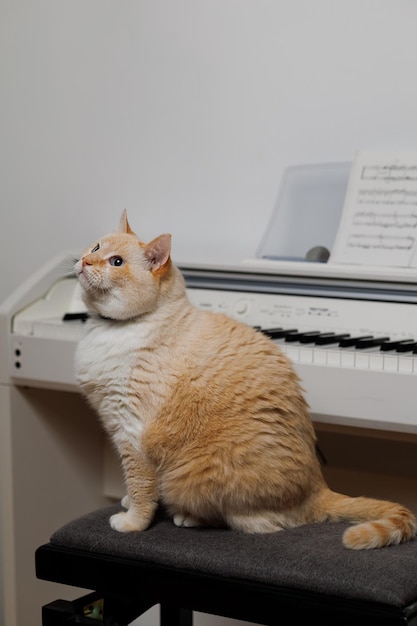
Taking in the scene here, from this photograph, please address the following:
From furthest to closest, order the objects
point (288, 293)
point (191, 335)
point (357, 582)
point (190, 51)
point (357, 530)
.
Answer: point (190, 51) < point (288, 293) < point (191, 335) < point (357, 530) < point (357, 582)

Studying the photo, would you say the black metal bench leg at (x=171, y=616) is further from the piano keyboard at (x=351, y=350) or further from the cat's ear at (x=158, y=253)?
the cat's ear at (x=158, y=253)

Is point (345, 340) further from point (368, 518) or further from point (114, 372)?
point (114, 372)

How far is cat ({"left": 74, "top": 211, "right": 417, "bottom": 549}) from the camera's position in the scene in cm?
132

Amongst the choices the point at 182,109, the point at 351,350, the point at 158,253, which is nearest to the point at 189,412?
the point at 158,253

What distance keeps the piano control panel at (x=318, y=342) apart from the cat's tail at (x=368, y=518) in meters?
0.19

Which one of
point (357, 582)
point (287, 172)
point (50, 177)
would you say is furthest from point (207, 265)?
point (357, 582)

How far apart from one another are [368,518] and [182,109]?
1.31 metres

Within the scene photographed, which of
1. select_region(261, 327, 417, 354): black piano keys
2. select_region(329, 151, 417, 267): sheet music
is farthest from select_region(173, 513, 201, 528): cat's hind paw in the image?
select_region(329, 151, 417, 267): sheet music

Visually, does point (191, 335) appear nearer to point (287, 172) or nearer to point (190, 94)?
point (287, 172)

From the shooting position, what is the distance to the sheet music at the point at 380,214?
1.85 meters

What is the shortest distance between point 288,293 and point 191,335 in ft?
1.75

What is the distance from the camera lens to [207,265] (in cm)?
196

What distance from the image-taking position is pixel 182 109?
2.33 m

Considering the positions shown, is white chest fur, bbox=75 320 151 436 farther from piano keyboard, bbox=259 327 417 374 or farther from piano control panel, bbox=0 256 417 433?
piano keyboard, bbox=259 327 417 374
